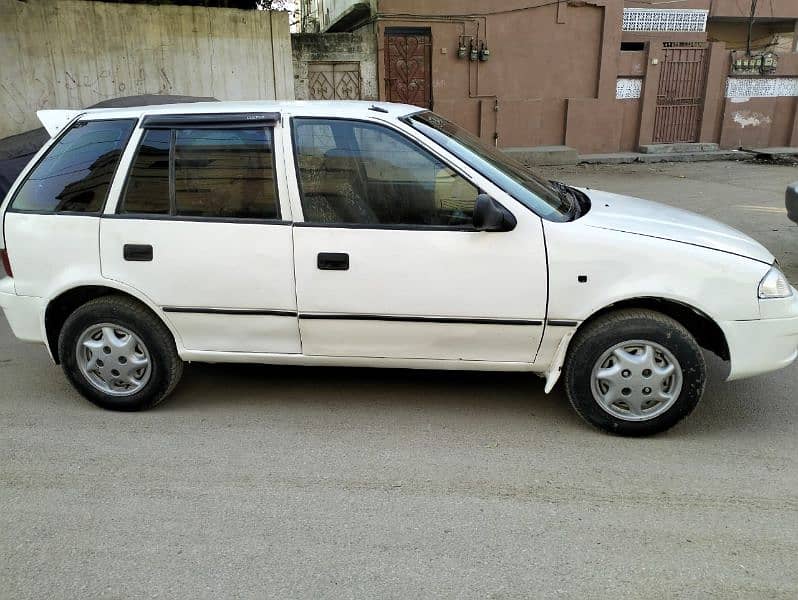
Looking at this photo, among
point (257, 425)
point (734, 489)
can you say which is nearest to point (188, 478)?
point (257, 425)

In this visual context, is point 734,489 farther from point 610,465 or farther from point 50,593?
point 50,593

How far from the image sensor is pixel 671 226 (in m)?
3.48

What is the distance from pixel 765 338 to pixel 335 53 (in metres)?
12.0

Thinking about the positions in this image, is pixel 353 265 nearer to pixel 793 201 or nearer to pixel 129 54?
pixel 793 201

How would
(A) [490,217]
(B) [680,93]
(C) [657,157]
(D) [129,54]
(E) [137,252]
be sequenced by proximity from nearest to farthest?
(A) [490,217]
(E) [137,252]
(D) [129,54]
(C) [657,157]
(B) [680,93]

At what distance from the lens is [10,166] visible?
732 cm

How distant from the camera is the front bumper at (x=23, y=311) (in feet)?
12.4

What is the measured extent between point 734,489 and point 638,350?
78 centimetres

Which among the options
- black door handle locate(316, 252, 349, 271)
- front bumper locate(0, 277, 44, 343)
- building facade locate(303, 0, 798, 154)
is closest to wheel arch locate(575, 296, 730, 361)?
black door handle locate(316, 252, 349, 271)

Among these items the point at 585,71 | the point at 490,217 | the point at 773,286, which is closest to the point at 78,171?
the point at 490,217

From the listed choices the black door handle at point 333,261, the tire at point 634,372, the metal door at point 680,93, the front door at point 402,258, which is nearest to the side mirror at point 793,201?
the tire at point 634,372

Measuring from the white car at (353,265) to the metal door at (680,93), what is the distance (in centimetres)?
1351

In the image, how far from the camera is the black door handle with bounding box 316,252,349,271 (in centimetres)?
341

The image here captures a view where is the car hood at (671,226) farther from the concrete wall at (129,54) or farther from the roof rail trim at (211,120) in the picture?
the concrete wall at (129,54)
